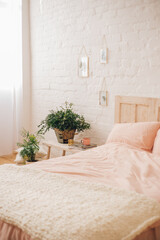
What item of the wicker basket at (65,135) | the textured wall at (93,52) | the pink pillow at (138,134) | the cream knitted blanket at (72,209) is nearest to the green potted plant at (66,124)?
the wicker basket at (65,135)

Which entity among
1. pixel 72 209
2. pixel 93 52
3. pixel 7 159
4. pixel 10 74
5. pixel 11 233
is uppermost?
pixel 93 52

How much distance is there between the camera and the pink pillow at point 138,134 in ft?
9.90

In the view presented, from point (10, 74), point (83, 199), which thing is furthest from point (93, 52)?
point (83, 199)

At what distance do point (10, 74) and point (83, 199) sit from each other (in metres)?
3.42

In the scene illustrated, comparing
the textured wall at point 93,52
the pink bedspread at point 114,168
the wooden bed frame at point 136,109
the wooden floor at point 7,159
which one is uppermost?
the textured wall at point 93,52

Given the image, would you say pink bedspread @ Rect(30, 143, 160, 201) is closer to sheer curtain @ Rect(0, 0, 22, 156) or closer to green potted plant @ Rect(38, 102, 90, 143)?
green potted plant @ Rect(38, 102, 90, 143)

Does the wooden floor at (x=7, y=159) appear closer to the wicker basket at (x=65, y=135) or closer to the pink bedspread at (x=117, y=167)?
the wicker basket at (x=65, y=135)

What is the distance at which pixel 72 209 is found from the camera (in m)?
1.69

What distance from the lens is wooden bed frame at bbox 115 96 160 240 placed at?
3271mm

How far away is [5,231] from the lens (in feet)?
5.57

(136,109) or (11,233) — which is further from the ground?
(136,109)

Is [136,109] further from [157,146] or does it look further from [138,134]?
[157,146]

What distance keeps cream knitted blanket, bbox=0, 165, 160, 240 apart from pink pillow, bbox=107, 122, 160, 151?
1.14 meters

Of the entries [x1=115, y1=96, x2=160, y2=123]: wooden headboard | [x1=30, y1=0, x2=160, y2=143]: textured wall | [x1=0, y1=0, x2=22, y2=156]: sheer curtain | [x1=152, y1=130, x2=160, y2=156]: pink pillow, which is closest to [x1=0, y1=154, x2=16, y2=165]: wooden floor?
[x1=0, y1=0, x2=22, y2=156]: sheer curtain
